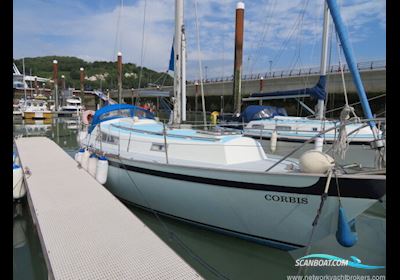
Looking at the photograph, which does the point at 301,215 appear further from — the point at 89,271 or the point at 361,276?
the point at 89,271

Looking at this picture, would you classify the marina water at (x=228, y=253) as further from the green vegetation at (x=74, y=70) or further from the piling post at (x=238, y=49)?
the green vegetation at (x=74, y=70)

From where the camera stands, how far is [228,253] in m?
5.00

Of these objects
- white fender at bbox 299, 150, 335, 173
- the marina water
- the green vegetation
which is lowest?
the marina water

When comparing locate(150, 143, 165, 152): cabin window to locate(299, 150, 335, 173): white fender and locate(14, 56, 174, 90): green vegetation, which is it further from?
locate(14, 56, 174, 90): green vegetation

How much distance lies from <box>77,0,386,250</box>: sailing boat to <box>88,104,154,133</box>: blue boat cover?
6.68ft

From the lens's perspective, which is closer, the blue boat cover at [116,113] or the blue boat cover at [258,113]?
the blue boat cover at [116,113]

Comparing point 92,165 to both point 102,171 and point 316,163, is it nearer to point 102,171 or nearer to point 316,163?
point 102,171

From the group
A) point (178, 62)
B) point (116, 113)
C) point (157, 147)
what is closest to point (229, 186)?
point (157, 147)

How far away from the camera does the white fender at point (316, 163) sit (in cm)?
424

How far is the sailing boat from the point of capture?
4.18m

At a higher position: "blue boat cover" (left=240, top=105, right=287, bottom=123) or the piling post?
the piling post

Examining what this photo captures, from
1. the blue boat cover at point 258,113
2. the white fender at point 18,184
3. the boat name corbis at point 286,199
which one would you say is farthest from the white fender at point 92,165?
the blue boat cover at point 258,113

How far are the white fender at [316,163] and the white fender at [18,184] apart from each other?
6031 mm

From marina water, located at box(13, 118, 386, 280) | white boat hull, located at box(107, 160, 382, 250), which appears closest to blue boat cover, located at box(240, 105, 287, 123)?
marina water, located at box(13, 118, 386, 280)
